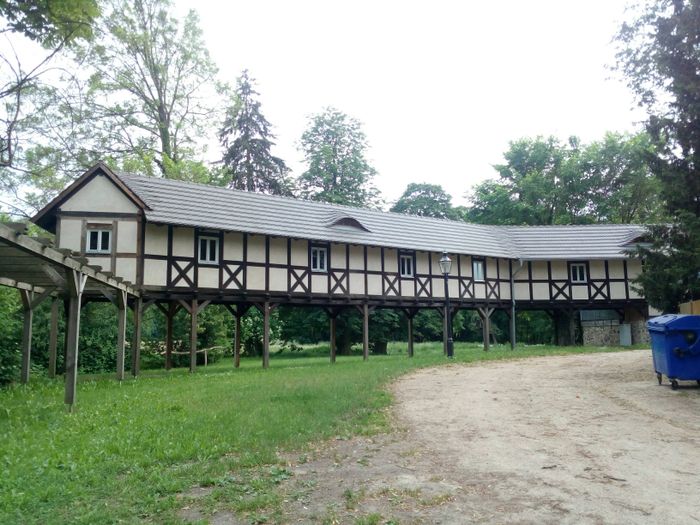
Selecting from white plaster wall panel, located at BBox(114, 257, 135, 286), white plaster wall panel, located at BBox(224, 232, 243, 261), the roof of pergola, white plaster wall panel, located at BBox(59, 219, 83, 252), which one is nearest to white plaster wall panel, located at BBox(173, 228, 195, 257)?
white plaster wall panel, located at BBox(224, 232, 243, 261)

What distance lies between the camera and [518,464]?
6.34m

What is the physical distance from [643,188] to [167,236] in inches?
1261

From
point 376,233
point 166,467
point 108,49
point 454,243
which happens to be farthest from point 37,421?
point 108,49

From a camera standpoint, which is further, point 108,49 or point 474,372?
point 108,49

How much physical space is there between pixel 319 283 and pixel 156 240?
6.26 meters

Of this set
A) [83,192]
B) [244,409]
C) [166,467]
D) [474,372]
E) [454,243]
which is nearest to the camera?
[166,467]

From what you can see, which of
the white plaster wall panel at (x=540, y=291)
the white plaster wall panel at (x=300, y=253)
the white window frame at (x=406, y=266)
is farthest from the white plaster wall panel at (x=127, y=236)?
the white plaster wall panel at (x=540, y=291)

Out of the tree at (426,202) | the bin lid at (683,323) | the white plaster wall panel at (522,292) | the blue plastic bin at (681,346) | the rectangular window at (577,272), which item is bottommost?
the blue plastic bin at (681,346)

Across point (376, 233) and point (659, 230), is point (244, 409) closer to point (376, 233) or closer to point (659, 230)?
point (659, 230)

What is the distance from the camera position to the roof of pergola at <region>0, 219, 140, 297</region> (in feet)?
27.0

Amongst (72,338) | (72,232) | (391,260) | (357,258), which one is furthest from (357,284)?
(72,338)

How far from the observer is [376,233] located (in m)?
23.8

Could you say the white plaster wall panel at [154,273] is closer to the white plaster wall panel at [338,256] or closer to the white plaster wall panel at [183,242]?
the white plaster wall panel at [183,242]

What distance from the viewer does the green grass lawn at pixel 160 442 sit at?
5223 millimetres
